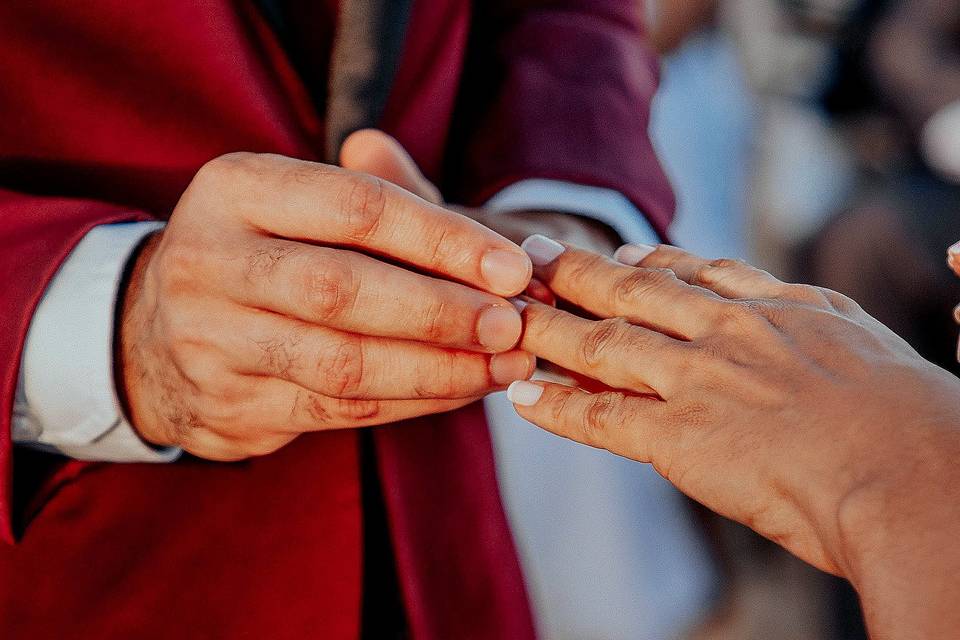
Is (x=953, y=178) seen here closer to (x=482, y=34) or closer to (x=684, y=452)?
(x=482, y=34)

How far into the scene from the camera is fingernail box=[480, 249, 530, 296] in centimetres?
65

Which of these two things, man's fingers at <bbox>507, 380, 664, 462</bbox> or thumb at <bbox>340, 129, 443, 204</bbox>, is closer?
man's fingers at <bbox>507, 380, 664, 462</bbox>

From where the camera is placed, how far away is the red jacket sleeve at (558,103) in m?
0.98

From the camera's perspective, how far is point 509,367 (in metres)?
0.70

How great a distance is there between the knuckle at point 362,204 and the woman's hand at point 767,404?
0.64 ft

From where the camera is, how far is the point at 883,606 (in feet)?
1.62

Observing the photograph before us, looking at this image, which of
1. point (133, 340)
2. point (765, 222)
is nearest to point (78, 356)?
point (133, 340)

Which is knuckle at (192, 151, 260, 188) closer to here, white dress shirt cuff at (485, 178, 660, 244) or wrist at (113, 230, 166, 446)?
wrist at (113, 230, 166, 446)

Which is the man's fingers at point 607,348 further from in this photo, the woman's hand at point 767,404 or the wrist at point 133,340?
the wrist at point 133,340

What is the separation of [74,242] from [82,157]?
0.17 meters

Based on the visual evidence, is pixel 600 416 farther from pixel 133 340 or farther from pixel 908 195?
pixel 908 195

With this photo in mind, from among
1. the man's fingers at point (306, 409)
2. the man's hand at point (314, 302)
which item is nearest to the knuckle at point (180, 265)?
the man's hand at point (314, 302)

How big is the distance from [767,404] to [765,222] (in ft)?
4.28

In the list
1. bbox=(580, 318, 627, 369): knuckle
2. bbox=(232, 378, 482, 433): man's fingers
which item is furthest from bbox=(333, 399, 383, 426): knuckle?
bbox=(580, 318, 627, 369): knuckle
